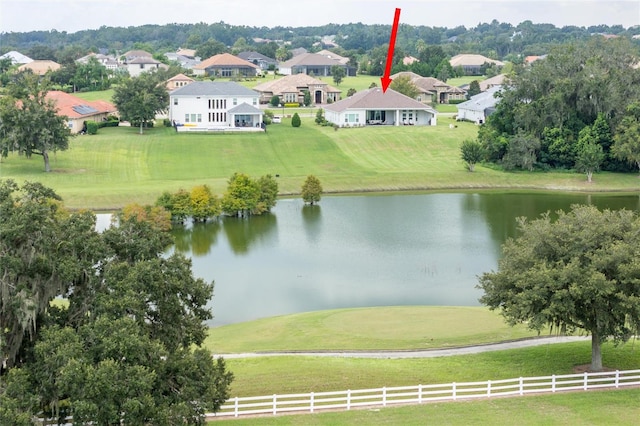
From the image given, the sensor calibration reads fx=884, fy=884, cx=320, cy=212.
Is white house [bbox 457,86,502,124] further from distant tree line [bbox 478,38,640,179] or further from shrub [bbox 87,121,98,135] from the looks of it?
shrub [bbox 87,121,98,135]

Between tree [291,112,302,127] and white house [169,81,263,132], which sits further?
white house [169,81,263,132]

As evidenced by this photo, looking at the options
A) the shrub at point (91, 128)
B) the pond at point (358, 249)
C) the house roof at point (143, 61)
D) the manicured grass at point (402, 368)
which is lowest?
the pond at point (358, 249)

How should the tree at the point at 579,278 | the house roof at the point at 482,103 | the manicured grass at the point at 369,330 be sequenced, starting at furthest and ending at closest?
the house roof at the point at 482,103 → the manicured grass at the point at 369,330 → the tree at the point at 579,278

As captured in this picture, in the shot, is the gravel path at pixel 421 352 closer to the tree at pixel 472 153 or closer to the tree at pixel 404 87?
the tree at pixel 472 153

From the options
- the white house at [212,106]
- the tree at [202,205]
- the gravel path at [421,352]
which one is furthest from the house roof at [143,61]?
the gravel path at [421,352]

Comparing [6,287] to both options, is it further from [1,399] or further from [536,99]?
[536,99]

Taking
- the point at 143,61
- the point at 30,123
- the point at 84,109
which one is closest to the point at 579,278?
the point at 30,123

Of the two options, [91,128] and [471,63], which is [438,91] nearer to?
[471,63]

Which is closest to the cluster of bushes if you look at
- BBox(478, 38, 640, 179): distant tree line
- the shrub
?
BBox(478, 38, 640, 179): distant tree line
